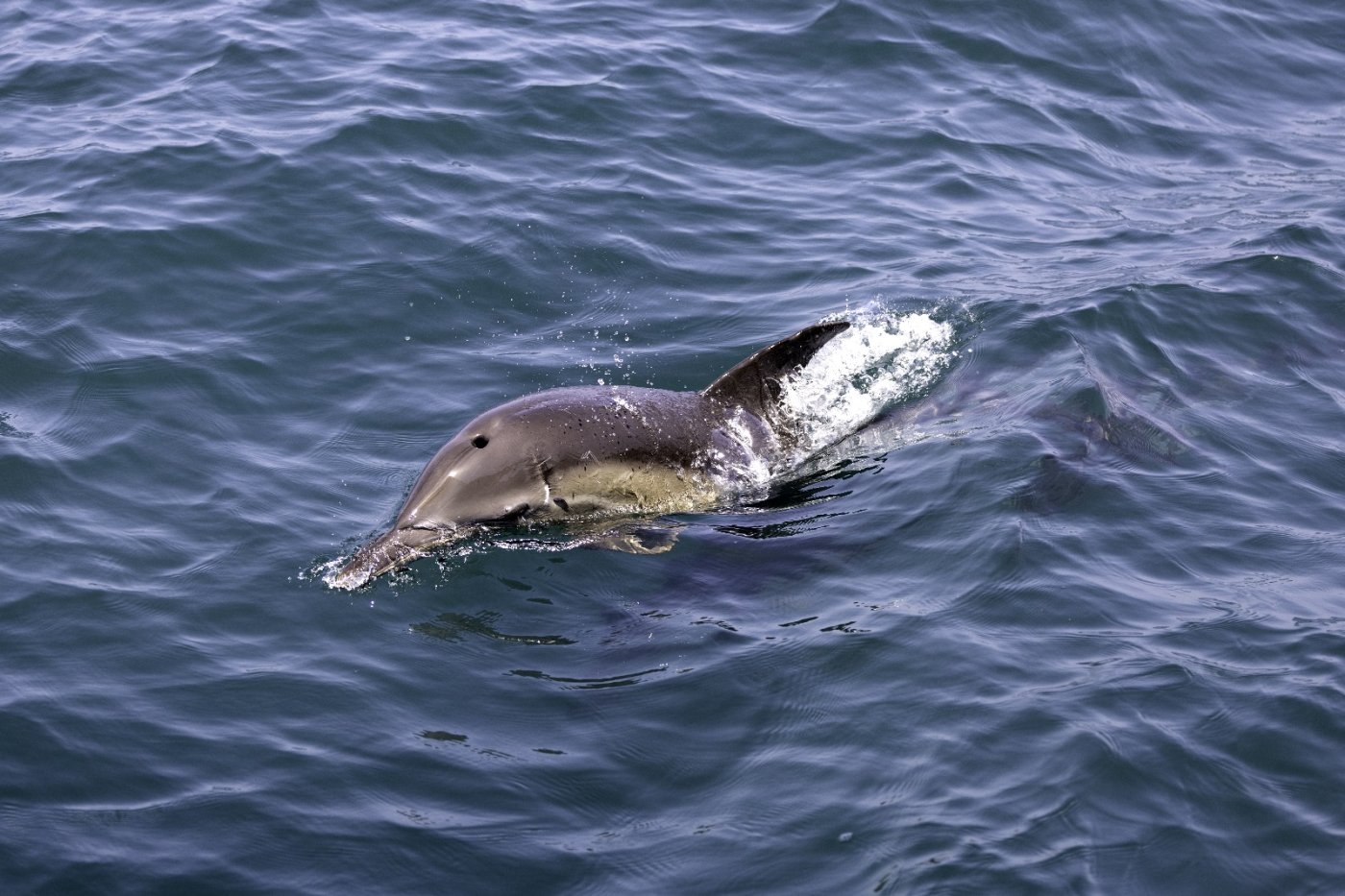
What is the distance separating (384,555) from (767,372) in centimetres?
311

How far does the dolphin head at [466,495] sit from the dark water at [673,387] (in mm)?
212

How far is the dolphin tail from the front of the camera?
882cm

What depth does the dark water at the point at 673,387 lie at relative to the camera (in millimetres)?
7039

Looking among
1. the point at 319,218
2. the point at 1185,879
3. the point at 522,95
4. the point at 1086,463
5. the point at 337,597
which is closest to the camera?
the point at 1185,879

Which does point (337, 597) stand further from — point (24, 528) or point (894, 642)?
point (894, 642)

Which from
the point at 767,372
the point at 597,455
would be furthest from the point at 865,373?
the point at 597,455

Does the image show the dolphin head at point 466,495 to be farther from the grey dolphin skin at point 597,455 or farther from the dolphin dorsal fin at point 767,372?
the dolphin dorsal fin at point 767,372

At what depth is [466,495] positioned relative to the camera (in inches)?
362

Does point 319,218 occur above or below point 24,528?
above

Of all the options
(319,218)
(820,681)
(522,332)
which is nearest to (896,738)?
(820,681)

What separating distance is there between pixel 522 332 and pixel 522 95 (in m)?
4.82

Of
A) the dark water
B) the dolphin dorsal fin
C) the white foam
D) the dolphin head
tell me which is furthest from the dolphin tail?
the white foam

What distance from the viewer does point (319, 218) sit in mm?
13602

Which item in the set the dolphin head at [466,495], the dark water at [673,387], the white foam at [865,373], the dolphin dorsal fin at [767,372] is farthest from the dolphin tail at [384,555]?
the white foam at [865,373]
